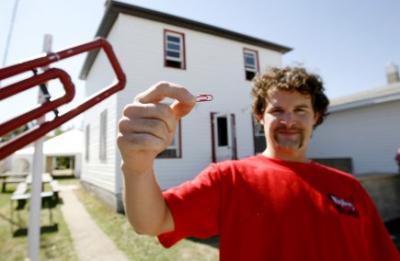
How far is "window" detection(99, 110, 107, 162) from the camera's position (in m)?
10.4

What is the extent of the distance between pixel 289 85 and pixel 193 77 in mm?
7542

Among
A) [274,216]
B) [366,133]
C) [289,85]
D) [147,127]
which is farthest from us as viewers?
[366,133]

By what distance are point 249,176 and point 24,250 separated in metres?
5.85

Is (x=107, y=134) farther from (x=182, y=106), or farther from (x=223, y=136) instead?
(x=182, y=106)

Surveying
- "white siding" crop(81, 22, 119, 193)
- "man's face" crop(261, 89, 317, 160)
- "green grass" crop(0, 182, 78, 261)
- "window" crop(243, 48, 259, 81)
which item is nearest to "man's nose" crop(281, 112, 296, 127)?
"man's face" crop(261, 89, 317, 160)

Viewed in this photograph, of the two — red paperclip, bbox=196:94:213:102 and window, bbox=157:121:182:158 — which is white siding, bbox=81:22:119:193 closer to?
window, bbox=157:121:182:158

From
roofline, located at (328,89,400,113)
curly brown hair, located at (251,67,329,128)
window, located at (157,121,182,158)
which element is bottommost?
window, located at (157,121,182,158)

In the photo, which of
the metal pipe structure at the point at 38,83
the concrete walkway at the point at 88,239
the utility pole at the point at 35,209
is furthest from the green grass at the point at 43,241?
the metal pipe structure at the point at 38,83

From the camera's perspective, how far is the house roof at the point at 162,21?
8.60m

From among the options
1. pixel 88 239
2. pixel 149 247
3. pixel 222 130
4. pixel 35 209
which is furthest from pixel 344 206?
pixel 222 130

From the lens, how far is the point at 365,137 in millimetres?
10602

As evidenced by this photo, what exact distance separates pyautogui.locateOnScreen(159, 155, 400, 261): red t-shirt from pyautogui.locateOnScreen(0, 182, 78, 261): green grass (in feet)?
15.2

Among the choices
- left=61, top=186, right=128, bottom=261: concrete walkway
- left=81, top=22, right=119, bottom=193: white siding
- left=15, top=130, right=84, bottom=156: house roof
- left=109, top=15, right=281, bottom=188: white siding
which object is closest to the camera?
left=61, top=186, right=128, bottom=261: concrete walkway

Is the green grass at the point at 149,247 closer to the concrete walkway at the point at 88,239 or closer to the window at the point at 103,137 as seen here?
the concrete walkway at the point at 88,239
